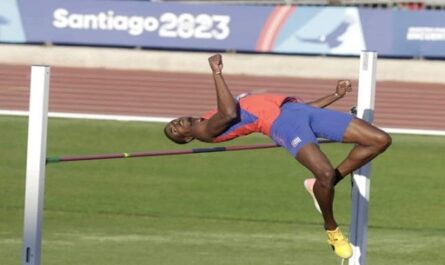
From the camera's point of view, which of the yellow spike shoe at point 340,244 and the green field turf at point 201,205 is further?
the green field turf at point 201,205

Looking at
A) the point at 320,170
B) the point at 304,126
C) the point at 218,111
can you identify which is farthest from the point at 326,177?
the point at 218,111

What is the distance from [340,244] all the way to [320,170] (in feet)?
1.88

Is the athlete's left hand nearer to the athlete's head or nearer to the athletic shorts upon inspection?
the athletic shorts

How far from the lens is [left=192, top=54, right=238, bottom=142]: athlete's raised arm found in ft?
29.6

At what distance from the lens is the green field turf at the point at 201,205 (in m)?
11.9

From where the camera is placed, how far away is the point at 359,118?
9.60 m

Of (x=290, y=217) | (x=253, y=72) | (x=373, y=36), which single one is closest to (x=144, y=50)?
(x=253, y=72)

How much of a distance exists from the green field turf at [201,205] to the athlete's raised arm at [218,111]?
7.06 ft

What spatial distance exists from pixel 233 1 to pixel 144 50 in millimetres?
3139

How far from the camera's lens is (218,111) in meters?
9.21

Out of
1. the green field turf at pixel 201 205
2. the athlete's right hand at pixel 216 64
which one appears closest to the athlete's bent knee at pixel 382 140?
the athlete's right hand at pixel 216 64

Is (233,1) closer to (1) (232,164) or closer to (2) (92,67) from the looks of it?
(2) (92,67)

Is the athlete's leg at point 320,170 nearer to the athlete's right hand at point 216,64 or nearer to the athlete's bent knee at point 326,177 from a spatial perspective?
the athlete's bent knee at point 326,177

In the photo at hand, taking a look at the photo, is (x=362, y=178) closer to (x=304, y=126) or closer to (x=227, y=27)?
(x=304, y=126)
